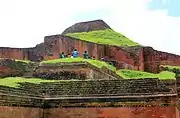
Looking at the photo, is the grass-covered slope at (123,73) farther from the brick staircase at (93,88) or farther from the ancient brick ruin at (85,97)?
the brick staircase at (93,88)

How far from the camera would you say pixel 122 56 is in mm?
25406

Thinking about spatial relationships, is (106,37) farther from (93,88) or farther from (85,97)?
(85,97)

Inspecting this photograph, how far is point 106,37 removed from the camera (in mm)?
29203

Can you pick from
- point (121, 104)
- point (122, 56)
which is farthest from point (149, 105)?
point (122, 56)

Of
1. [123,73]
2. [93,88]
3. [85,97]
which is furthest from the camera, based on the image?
[123,73]

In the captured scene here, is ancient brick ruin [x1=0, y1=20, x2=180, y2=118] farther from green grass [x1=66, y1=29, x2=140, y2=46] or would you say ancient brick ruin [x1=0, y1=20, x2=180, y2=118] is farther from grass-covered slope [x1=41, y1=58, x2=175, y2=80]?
green grass [x1=66, y1=29, x2=140, y2=46]

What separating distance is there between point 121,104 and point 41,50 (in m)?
14.6

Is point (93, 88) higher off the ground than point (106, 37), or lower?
lower

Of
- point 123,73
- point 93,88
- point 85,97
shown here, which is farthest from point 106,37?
point 85,97

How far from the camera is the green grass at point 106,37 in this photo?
91.7 ft

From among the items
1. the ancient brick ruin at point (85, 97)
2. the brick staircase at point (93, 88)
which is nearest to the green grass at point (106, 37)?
the ancient brick ruin at point (85, 97)

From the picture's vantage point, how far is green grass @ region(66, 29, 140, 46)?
27938 mm

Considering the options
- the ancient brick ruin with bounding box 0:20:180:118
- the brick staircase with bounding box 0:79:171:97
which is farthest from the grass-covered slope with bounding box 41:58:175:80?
the brick staircase with bounding box 0:79:171:97

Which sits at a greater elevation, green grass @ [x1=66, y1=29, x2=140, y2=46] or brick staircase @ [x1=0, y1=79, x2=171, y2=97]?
green grass @ [x1=66, y1=29, x2=140, y2=46]
